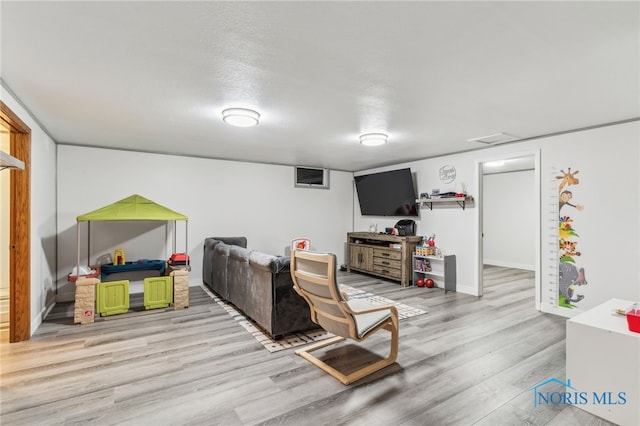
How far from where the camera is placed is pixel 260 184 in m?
6.44

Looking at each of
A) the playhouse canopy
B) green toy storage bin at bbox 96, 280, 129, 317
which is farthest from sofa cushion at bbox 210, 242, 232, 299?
green toy storage bin at bbox 96, 280, 129, 317

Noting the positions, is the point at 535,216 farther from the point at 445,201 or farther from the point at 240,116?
the point at 240,116

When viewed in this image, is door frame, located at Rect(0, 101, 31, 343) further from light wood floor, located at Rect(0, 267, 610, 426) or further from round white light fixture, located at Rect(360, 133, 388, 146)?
round white light fixture, located at Rect(360, 133, 388, 146)

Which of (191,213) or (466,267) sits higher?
(191,213)

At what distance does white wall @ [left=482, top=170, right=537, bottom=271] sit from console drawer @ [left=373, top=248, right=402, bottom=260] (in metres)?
3.00

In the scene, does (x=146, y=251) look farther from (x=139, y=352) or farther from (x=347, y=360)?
(x=347, y=360)

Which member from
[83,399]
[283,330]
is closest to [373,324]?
[283,330]

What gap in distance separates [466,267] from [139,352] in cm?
484

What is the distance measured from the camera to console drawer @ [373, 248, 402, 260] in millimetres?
5887

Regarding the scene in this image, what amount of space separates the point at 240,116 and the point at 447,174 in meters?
3.97

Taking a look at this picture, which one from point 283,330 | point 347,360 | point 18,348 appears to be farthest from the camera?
point 283,330

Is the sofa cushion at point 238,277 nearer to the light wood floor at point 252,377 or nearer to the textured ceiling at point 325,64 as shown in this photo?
the light wood floor at point 252,377

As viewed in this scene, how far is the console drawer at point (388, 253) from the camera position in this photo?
5887 mm

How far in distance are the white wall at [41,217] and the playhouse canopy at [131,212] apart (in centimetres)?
46
